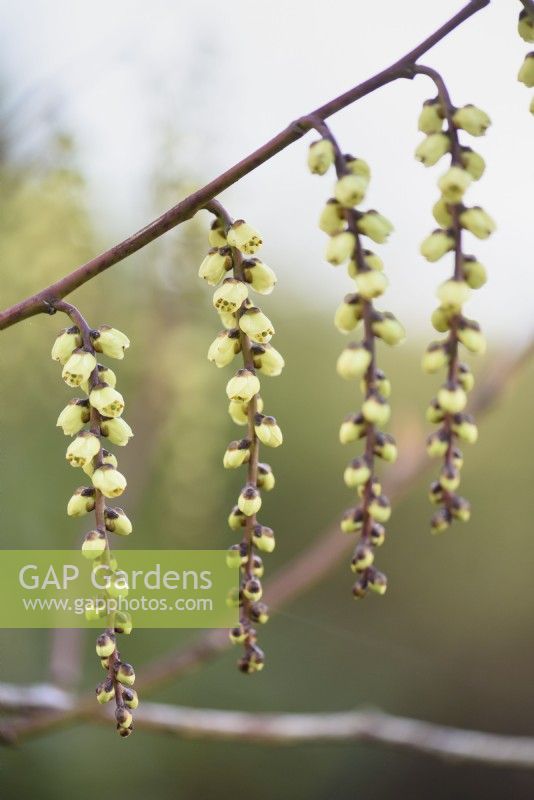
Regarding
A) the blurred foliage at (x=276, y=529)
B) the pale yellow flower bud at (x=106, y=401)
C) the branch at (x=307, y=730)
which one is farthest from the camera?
the blurred foliage at (x=276, y=529)

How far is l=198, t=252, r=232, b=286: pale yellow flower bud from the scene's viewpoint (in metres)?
0.73

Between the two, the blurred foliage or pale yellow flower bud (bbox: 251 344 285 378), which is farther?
the blurred foliage

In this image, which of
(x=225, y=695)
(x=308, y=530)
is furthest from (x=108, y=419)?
(x=308, y=530)

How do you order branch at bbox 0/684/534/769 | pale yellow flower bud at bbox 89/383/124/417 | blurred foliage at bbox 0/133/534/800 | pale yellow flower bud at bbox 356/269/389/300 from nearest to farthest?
1. pale yellow flower bud at bbox 356/269/389/300
2. pale yellow flower bud at bbox 89/383/124/417
3. branch at bbox 0/684/534/769
4. blurred foliage at bbox 0/133/534/800

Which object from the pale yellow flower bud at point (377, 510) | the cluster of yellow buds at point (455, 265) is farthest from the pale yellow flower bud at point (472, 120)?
the pale yellow flower bud at point (377, 510)

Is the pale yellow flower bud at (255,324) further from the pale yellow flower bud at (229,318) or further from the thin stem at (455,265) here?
the thin stem at (455,265)

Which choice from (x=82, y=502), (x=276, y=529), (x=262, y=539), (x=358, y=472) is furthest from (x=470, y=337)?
(x=276, y=529)

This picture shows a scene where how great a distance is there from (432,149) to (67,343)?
1.16 ft

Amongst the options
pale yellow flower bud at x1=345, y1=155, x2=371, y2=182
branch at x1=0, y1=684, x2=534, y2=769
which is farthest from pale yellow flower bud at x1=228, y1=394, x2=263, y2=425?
branch at x1=0, y1=684, x2=534, y2=769

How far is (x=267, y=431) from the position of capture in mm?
735

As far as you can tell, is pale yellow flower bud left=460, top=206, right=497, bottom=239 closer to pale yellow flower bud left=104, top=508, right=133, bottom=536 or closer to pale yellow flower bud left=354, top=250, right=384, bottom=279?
pale yellow flower bud left=354, top=250, right=384, bottom=279

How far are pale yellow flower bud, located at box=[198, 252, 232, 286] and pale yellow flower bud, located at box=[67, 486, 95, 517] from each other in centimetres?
22

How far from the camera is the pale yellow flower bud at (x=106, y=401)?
2.39ft

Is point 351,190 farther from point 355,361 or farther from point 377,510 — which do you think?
point 377,510
